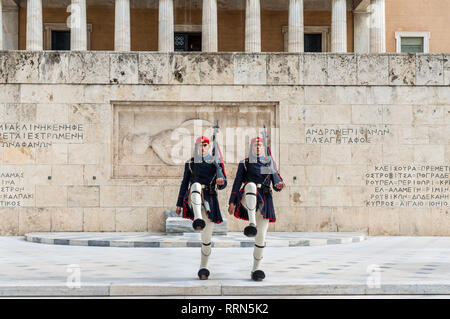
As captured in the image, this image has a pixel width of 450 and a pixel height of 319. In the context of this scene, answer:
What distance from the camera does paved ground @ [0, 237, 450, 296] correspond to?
344 inches

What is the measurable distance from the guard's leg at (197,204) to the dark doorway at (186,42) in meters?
27.5

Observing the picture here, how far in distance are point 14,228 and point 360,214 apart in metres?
10.9

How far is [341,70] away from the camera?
20656 mm

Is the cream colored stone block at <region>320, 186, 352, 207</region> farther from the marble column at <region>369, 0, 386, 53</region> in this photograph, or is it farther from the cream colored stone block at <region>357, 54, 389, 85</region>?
the marble column at <region>369, 0, 386, 53</region>

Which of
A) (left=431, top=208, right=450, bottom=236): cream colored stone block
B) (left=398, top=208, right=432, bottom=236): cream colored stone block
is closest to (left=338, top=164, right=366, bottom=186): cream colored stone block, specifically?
(left=398, top=208, right=432, bottom=236): cream colored stone block

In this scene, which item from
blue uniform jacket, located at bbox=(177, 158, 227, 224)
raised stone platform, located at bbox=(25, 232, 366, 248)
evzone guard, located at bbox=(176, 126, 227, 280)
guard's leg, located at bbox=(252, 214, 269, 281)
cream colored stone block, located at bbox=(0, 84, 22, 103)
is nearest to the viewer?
guard's leg, located at bbox=(252, 214, 269, 281)

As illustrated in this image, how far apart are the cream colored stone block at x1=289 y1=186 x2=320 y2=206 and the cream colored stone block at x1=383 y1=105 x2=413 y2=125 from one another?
10.7 ft

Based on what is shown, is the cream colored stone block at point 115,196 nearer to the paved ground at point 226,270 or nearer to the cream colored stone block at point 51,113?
the cream colored stone block at point 51,113

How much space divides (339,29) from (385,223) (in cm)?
1192

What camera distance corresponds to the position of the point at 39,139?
19.9 metres

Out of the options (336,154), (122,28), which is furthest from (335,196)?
(122,28)

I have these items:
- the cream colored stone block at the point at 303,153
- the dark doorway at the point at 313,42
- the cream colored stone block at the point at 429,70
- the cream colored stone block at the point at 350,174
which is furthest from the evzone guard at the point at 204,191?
the dark doorway at the point at 313,42
